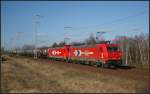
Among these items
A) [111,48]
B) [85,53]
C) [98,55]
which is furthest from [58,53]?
[111,48]

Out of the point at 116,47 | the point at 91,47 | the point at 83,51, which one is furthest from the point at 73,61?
the point at 116,47

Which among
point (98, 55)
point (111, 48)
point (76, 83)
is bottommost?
point (76, 83)

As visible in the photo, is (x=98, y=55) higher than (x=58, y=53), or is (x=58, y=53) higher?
(x=58, y=53)

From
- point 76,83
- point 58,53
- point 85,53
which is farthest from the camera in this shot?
point 58,53

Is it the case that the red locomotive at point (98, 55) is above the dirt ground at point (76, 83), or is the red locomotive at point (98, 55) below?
above

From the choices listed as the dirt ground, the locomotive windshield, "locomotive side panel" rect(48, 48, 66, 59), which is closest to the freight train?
the locomotive windshield

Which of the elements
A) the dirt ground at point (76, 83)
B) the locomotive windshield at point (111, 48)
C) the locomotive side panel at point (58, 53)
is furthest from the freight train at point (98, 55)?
the dirt ground at point (76, 83)

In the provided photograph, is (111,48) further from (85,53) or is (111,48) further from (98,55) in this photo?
(85,53)

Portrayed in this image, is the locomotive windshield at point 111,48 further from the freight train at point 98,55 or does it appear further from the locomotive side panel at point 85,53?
the locomotive side panel at point 85,53

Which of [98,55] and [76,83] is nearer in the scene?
[76,83]

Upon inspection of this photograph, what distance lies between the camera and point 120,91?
14836 mm

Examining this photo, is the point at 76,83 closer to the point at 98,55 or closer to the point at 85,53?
the point at 98,55

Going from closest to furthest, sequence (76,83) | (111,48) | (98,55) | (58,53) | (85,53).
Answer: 1. (76,83)
2. (111,48)
3. (98,55)
4. (85,53)
5. (58,53)

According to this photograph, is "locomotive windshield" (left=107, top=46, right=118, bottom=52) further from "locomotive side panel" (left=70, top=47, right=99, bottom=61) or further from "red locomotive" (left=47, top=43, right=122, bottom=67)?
"locomotive side panel" (left=70, top=47, right=99, bottom=61)
